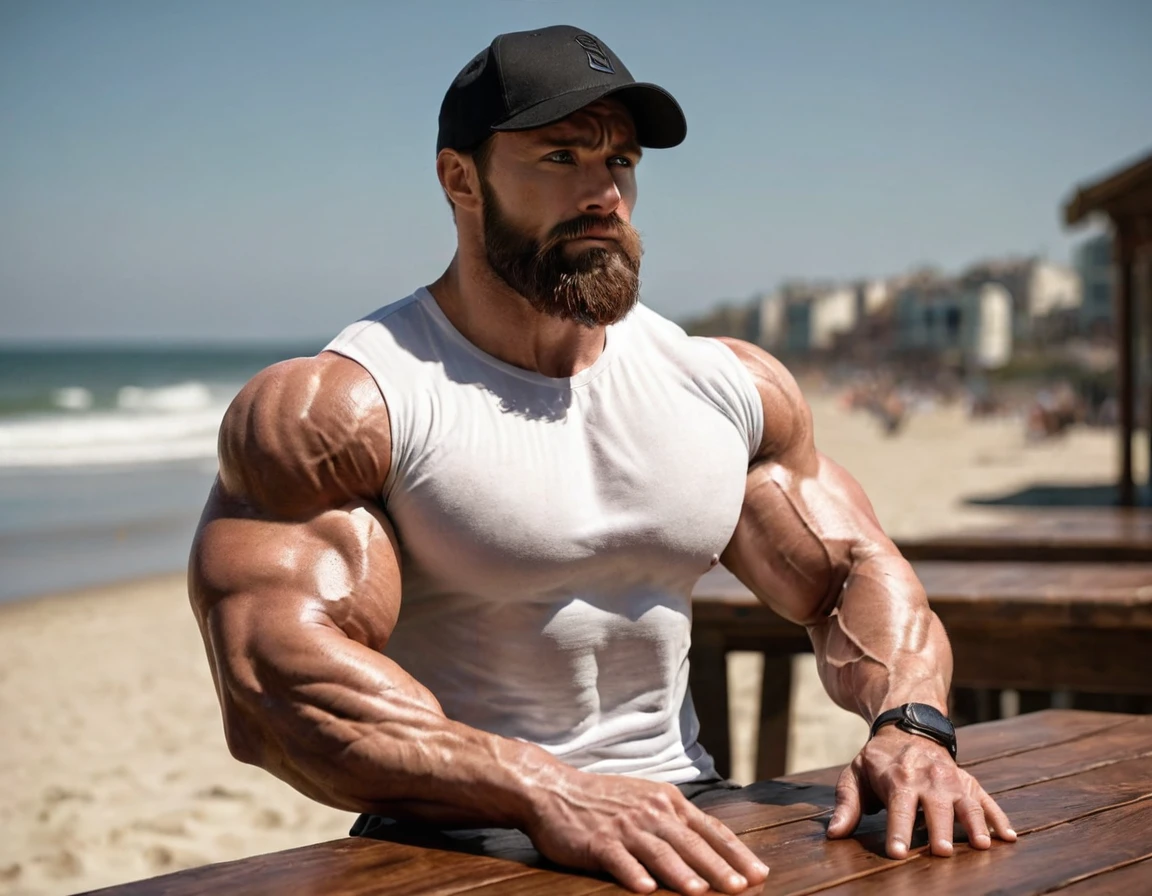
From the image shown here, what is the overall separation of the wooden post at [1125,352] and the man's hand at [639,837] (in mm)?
9148

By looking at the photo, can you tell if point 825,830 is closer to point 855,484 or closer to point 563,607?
point 563,607

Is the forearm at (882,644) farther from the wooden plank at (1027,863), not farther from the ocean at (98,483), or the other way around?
the ocean at (98,483)

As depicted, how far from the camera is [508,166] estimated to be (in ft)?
7.53

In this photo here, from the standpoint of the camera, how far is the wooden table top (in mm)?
3648

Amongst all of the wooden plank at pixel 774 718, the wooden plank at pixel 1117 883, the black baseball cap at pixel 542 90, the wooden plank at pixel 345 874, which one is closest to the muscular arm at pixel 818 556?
the black baseball cap at pixel 542 90

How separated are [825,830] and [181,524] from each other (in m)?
13.5

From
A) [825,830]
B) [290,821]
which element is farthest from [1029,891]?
[290,821]

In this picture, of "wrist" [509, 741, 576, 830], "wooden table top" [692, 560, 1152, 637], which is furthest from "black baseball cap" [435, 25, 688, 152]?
"wooden table top" [692, 560, 1152, 637]

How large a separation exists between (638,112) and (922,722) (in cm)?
118

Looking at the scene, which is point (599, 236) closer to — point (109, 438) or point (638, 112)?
point (638, 112)

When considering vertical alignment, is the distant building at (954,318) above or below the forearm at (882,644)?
below

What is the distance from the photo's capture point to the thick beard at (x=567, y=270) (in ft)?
7.54

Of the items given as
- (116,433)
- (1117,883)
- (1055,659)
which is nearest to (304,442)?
(1117,883)

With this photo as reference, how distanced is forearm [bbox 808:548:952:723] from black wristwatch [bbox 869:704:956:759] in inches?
1.6
